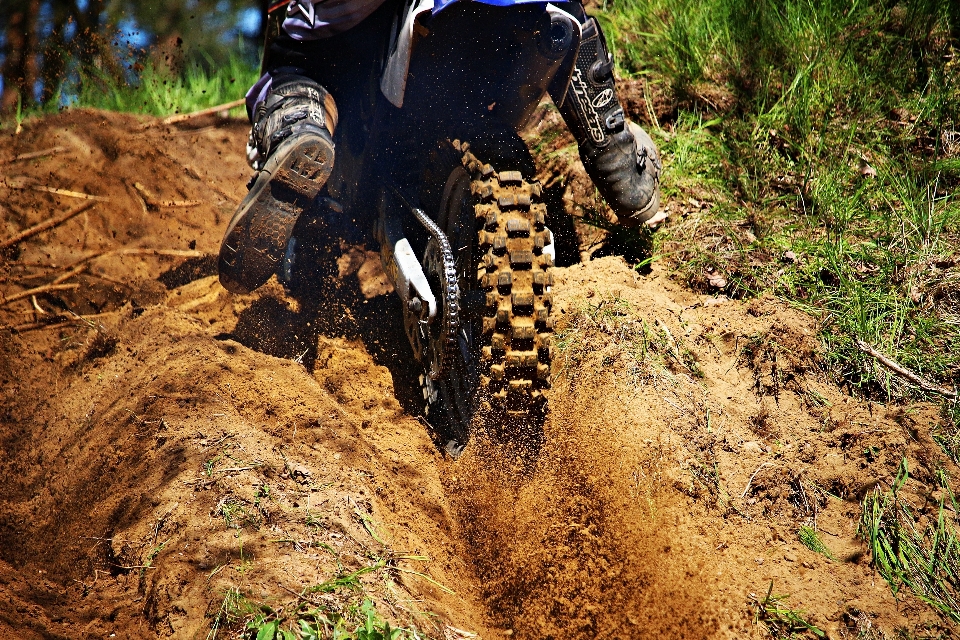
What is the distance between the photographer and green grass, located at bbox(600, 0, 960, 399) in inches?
115

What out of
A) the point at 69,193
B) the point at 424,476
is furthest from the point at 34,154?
the point at 424,476

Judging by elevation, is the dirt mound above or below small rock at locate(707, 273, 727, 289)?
below

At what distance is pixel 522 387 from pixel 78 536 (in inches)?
58.0

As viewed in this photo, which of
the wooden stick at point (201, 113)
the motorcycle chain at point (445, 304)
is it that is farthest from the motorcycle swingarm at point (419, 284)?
the wooden stick at point (201, 113)

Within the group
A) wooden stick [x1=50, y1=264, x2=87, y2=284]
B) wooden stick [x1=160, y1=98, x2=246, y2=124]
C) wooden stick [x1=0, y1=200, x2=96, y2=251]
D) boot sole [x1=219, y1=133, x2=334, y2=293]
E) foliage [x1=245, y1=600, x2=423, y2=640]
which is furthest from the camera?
wooden stick [x1=160, y1=98, x2=246, y2=124]

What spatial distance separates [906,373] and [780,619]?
106 centimetres

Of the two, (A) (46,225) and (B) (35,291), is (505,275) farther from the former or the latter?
(A) (46,225)

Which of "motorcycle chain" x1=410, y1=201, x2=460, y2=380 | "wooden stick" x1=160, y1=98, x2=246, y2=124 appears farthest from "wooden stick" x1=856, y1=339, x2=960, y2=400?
"wooden stick" x1=160, y1=98, x2=246, y2=124

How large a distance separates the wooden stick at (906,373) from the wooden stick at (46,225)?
3904mm

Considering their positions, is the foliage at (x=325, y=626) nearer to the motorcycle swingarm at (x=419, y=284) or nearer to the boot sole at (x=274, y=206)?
the motorcycle swingarm at (x=419, y=284)

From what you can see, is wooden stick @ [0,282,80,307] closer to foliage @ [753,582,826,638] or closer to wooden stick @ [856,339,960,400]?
foliage @ [753,582,826,638]

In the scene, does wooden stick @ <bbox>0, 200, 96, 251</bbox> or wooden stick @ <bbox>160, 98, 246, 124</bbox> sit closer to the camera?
wooden stick @ <bbox>0, 200, 96, 251</bbox>

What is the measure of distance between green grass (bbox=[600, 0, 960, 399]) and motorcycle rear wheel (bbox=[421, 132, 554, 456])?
111cm

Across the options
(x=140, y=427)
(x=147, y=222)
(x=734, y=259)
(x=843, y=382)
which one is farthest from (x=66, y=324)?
(x=843, y=382)
